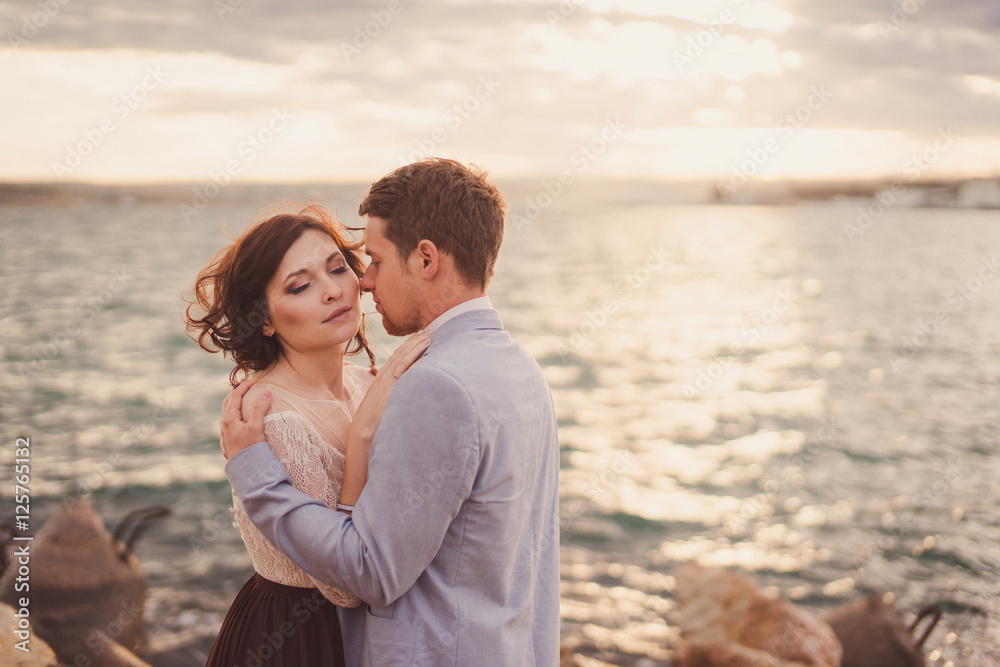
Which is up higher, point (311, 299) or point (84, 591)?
point (311, 299)

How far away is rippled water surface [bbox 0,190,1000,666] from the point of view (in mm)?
8531

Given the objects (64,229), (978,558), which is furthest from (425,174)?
(64,229)

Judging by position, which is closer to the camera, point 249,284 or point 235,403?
point 235,403

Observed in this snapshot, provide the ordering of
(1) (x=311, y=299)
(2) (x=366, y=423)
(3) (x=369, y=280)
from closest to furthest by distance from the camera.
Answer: (2) (x=366, y=423)
(3) (x=369, y=280)
(1) (x=311, y=299)

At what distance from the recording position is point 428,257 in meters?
2.26

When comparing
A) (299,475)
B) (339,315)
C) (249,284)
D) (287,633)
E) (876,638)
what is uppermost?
(249,284)

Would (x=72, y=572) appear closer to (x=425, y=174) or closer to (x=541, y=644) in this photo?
(x=541, y=644)

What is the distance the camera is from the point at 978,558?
9688 mm

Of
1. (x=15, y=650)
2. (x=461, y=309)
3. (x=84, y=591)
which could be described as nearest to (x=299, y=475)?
(x=461, y=309)

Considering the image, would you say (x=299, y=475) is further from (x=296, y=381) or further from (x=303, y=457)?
(x=296, y=381)

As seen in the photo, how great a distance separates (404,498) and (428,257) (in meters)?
0.78

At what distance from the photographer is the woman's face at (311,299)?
2.63m

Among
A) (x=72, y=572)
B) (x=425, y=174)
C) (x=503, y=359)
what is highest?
(x=425, y=174)

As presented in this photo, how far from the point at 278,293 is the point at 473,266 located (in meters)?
0.84
